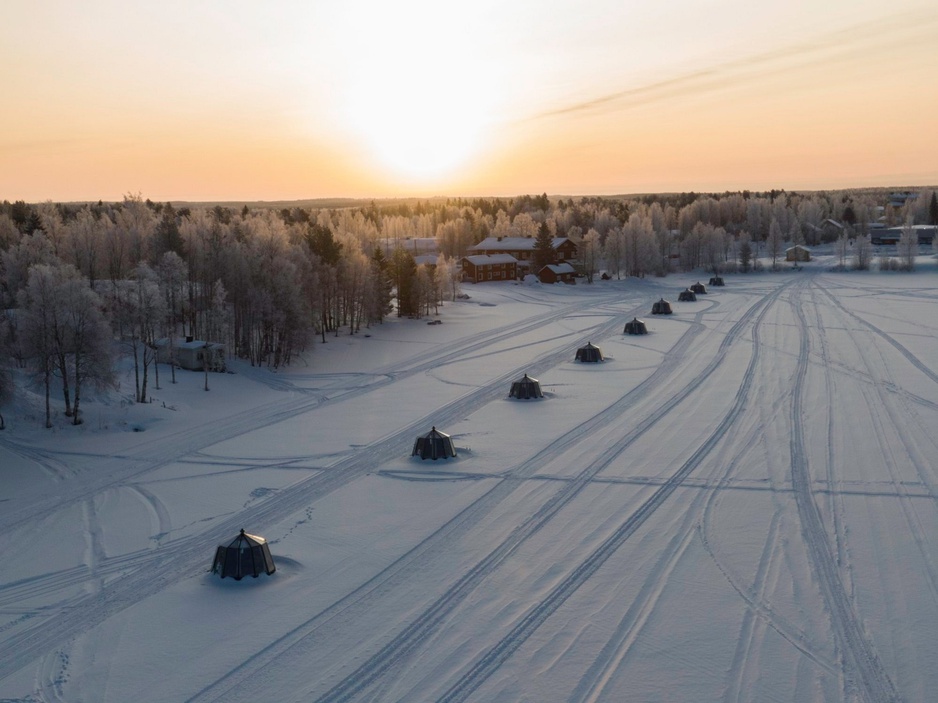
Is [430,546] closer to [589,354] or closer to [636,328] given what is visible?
[589,354]

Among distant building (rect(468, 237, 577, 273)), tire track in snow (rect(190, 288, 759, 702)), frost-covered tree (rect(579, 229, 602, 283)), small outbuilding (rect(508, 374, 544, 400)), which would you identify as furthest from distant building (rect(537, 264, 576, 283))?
small outbuilding (rect(508, 374, 544, 400))

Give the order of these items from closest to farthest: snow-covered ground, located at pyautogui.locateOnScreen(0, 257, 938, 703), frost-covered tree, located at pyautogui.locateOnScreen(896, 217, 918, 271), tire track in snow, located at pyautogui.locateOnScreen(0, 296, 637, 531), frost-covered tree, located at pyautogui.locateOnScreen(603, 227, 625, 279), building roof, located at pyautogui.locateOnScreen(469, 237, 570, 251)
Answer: snow-covered ground, located at pyautogui.locateOnScreen(0, 257, 938, 703) → tire track in snow, located at pyautogui.locateOnScreen(0, 296, 637, 531) → frost-covered tree, located at pyautogui.locateOnScreen(896, 217, 918, 271) → frost-covered tree, located at pyautogui.locateOnScreen(603, 227, 625, 279) → building roof, located at pyautogui.locateOnScreen(469, 237, 570, 251)

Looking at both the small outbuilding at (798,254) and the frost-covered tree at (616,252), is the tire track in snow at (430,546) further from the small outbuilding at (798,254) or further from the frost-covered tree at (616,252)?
the small outbuilding at (798,254)

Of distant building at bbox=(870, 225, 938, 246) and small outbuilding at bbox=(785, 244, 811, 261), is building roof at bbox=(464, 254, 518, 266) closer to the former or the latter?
small outbuilding at bbox=(785, 244, 811, 261)

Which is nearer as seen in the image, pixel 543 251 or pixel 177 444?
pixel 177 444

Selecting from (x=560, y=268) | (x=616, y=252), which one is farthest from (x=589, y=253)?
(x=616, y=252)

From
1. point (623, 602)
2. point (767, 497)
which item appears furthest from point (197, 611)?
point (767, 497)
